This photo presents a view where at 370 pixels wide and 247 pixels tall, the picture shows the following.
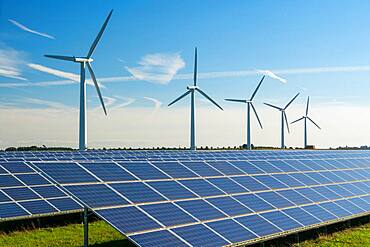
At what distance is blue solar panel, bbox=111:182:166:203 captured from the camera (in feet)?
49.4

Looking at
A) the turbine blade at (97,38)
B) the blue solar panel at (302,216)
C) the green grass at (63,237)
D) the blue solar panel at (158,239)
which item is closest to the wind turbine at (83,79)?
the turbine blade at (97,38)

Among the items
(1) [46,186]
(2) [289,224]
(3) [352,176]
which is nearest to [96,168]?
(2) [289,224]

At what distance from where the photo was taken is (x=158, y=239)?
12930mm

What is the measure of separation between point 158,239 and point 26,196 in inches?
465

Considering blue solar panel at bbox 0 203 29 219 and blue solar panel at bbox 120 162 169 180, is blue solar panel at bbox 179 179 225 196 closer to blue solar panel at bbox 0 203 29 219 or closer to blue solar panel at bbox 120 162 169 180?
blue solar panel at bbox 120 162 169 180

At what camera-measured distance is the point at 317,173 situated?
27172 mm

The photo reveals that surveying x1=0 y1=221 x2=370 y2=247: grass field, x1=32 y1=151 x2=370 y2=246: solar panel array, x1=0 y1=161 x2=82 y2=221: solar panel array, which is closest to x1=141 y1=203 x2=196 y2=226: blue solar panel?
x1=32 y1=151 x2=370 y2=246: solar panel array

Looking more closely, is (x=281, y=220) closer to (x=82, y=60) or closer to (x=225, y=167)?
(x=225, y=167)

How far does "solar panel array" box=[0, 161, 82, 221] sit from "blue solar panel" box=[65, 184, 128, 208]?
695 centimetres

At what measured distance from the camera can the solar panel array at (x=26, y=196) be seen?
20672 mm

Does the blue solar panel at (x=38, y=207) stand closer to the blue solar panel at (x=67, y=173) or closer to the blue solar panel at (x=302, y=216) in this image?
the blue solar panel at (x=67, y=173)

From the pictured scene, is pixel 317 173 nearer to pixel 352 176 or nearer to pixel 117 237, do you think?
pixel 352 176

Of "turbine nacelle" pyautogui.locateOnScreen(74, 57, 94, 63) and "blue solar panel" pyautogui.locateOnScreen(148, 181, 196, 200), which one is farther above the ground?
"turbine nacelle" pyautogui.locateOnScreen(74, 57, 94, 63)

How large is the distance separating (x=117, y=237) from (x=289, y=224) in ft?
25.3
